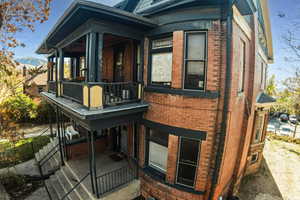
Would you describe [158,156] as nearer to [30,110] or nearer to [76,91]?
[76,91]

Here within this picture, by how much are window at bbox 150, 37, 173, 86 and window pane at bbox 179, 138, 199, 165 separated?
2.02 m

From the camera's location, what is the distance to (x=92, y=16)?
4.30 meters

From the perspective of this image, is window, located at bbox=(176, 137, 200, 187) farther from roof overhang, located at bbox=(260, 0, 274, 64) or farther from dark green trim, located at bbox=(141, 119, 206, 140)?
roof overhang, located at bbox=(260, 0, 274, 64)

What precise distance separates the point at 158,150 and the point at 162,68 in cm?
305

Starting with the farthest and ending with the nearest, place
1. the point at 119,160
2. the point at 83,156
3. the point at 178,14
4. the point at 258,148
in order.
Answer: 1. the point at 258,148
2. the point at 83,156
3. the point at 119,160
4. the point at 178,14

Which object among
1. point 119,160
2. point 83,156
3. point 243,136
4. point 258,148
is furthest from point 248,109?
point 83,156

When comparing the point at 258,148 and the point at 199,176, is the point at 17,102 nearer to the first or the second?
the point at 199,176

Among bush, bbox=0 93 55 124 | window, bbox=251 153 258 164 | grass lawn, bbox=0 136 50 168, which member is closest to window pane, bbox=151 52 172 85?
window, bbox=251 153 258 164

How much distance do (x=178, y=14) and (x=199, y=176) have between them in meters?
5.16

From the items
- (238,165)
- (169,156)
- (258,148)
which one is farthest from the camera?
(258,148)

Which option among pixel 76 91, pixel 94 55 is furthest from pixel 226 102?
pixel 76 91

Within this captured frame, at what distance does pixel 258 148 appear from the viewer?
9852 millimetres

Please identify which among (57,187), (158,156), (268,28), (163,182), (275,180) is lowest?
(275,180)

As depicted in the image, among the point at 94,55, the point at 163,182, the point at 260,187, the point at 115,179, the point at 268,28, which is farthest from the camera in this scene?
the point at 268,28
